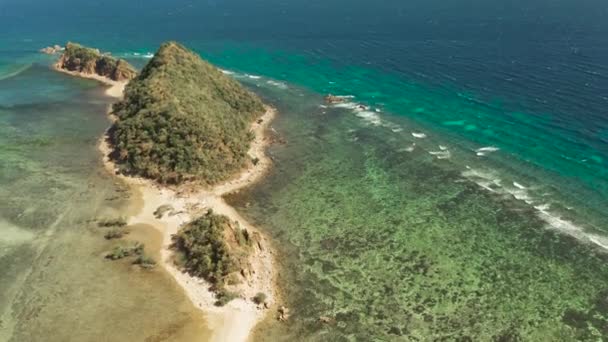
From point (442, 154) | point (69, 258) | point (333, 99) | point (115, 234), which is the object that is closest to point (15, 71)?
point (333, 99)

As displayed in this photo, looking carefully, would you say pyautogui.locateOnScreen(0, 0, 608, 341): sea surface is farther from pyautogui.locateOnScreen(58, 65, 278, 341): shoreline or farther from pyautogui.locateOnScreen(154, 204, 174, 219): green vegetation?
pyautogui.locateOnScreen(154, 204, 174, 219): green vegetation

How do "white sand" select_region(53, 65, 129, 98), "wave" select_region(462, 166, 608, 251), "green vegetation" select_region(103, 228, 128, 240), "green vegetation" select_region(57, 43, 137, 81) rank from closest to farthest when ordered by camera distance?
"green vegetation" select_region(103, 228, 128, 240), "wave" select_region(462, 166, 608, 251), "white sand" select_region(53, 65, 129, 98), "green vegetation" select_region(57, 43, 137, 81)

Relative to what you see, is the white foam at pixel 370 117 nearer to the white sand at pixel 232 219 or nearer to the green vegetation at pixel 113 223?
the white sand at pixel 232 219

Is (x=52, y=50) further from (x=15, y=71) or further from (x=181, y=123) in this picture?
(x=181, y=123)

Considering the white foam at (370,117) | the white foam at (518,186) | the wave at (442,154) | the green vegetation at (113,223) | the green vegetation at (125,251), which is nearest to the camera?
the green vegetation at (125,251)

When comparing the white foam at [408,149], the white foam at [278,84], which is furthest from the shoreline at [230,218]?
the white foam at [278,84]

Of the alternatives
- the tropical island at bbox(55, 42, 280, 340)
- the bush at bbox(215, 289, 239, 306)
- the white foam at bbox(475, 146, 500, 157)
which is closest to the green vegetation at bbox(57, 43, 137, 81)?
the tropical island at bbox(55, 42, 280, 340)
